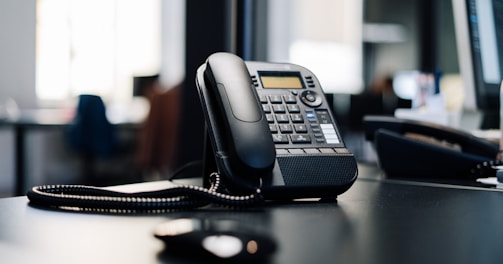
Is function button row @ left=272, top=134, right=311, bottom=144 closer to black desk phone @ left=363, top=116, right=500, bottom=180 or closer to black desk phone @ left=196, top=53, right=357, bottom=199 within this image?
black desk phone @ left=196, top=53, right=357, bottom=199

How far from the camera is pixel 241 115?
2.11 feet

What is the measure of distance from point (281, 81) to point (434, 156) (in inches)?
14.0

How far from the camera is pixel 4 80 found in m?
5.25

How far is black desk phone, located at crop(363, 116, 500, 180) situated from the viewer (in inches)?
37.8

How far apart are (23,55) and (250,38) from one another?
4275 millimetres

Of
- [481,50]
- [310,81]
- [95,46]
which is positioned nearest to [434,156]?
[310,81]

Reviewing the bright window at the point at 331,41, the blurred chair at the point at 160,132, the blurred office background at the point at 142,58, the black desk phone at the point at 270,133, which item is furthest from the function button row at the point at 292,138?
the bright window at the point at 331,41

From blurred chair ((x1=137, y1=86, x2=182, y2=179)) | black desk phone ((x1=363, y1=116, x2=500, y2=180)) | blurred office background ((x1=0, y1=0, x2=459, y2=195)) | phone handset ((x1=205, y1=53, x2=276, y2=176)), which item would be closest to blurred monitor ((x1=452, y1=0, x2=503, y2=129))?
black desk phone ((x1=363, y1=116, x2=500, y2=180))

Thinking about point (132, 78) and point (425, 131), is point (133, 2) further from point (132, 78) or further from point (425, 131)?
point (425, 131)

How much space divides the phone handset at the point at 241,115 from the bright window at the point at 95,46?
5036mm

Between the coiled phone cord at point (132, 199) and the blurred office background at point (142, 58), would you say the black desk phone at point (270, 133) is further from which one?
the blurred office background at point (142, 58)

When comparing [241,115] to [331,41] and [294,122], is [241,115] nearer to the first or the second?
[294,122]

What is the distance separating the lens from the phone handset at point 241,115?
2.02ft

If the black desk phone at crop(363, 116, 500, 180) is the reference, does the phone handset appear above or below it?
above
